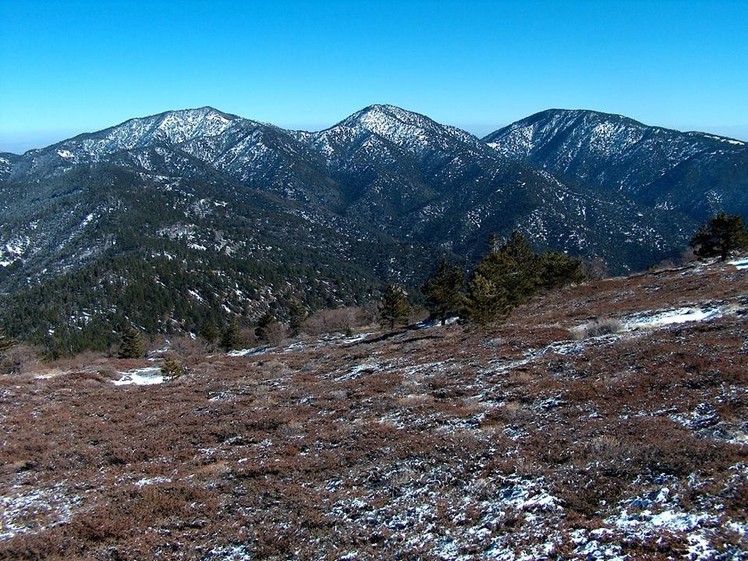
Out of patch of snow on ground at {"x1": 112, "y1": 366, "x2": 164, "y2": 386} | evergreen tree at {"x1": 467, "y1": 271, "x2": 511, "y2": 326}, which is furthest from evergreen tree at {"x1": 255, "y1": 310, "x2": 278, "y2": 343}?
evergreen tree at {"x1": 467, "y1": 271, "x2": 511, "y2": 326}

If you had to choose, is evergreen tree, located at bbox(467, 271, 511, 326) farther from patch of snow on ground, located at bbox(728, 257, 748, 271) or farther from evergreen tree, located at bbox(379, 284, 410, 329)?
evergreen tree, located at bbox(379, 284, 410, 329)

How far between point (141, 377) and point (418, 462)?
34.2 meters

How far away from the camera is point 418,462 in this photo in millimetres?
14188

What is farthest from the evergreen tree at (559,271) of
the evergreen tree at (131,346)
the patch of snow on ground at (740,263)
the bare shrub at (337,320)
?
the evergreen tree at (131,346)

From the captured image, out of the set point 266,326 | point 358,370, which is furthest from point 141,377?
point 266,326

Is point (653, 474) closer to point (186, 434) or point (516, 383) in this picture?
point (516, 383)

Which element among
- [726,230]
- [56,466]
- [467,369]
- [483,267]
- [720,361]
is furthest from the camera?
[726,230]

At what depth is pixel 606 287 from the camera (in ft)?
213

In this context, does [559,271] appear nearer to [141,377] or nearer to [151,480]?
[141,377]

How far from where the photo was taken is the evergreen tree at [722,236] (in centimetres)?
6197

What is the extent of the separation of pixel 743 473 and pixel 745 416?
416cm

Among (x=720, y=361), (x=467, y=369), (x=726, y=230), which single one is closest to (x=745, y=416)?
(x=720, y=361)

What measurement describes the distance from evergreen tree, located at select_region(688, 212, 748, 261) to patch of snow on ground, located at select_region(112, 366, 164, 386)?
234 ft

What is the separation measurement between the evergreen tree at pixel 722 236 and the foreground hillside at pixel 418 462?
144 feet
